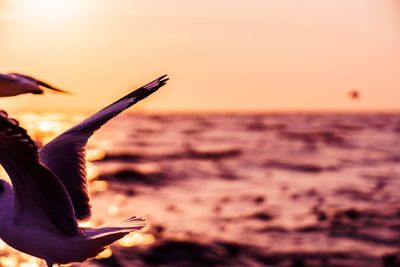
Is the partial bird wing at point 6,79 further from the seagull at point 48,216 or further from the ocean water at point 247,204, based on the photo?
the seagull at point 48,216

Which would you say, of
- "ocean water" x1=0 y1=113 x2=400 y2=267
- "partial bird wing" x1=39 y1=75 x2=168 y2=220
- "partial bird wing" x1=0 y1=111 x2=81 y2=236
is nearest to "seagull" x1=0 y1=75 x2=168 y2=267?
"partial bird wing" x1=0 y1=111 x2=81 y2=236

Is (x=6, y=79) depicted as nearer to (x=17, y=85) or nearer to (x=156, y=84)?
(x=17, y=85)

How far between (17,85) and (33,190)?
2.97ft

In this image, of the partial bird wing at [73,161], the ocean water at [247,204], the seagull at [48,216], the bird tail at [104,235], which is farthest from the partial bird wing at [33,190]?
the partial bird wing at [73,161]

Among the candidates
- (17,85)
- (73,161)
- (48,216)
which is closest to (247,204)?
(73,161)

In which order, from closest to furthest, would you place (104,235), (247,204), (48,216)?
(104,235) → (48,216) → (247,204)

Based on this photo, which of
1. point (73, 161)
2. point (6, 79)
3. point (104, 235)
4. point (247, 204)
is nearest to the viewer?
point (6, 79)

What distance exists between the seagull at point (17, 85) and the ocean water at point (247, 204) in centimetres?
19

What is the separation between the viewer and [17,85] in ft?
15.4

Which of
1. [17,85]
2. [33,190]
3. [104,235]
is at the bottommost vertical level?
[104,235]

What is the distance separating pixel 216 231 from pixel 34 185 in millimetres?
15564

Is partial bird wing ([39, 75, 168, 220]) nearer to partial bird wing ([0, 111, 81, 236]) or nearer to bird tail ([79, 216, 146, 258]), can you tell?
bird tail ([79, 216, 146, 258])

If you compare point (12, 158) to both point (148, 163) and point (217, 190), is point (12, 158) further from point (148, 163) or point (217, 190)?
point (148, 163)

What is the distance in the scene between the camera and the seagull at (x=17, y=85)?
15.2ft
